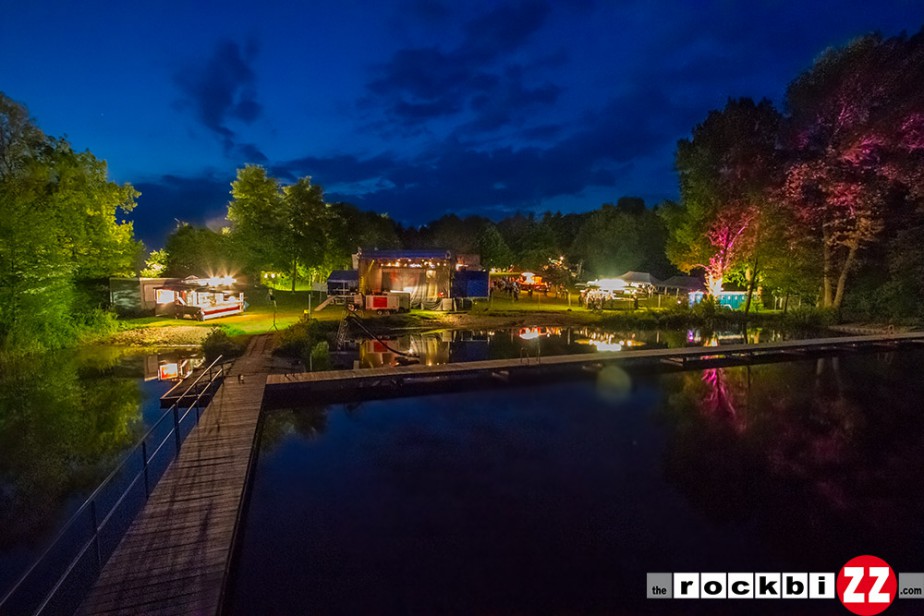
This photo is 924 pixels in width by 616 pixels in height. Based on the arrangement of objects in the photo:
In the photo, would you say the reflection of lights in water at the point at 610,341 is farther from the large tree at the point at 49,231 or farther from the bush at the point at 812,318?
the large tree at the point at 49,231

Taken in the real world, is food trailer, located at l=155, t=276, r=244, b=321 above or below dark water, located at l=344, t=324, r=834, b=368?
above

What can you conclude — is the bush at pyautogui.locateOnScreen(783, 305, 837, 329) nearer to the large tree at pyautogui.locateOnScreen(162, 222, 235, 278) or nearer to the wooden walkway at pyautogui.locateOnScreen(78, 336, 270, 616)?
the wooden walkway at pyautogui.locateOnScreen(78, 336, 270, 616)

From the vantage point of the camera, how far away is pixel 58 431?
35.4 ft

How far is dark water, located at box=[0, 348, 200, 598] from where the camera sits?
7.28 m

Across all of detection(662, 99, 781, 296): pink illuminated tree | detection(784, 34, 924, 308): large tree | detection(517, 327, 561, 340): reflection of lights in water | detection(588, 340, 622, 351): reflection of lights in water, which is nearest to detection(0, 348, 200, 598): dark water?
detection(517, 327, 561, 340): reflection of lights in water

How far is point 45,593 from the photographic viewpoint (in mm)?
5934

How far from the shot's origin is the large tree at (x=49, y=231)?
58.6 ft

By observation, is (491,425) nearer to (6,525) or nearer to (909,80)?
(6,525)

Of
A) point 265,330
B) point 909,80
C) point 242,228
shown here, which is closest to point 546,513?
point 265,330

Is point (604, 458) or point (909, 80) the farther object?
point (909, 80)

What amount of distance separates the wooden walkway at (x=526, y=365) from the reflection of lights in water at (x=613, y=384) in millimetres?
709

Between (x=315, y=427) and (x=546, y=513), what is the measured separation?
20.4 ft

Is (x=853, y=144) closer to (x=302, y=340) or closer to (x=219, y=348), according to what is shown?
(x=302, y=340)

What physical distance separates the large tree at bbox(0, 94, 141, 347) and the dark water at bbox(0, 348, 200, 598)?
210 cm
